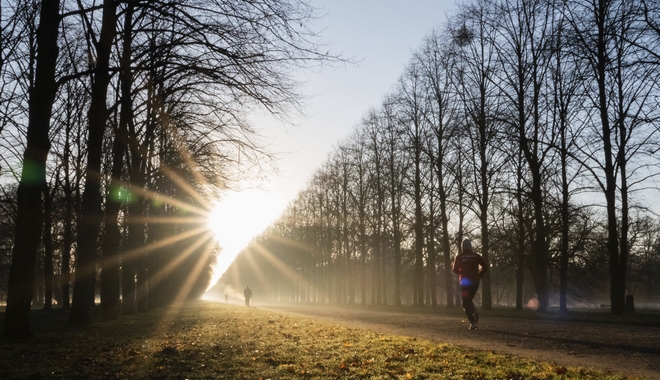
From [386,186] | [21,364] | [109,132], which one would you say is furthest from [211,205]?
[21,364]

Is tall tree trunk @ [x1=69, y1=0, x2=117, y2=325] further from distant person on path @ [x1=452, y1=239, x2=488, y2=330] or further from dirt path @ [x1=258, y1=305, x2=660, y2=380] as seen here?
distant person on path @ [x1=452, y1=239, x2=488, y2=330]

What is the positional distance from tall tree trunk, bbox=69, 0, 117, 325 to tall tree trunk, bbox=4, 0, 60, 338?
11.1 feet

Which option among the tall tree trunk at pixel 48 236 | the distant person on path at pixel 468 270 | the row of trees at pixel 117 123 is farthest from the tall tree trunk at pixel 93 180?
the tall tree trunk at pixel 48 236

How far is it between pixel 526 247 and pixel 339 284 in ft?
100

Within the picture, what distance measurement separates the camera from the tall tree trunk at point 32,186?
10.0m

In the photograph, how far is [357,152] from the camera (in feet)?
148

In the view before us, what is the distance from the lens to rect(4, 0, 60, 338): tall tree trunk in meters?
Result: 10.0

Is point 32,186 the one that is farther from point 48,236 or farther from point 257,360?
point 48,236

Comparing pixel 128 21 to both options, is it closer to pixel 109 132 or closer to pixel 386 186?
pixel 109 132

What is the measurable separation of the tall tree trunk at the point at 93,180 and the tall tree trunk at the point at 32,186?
3.38 m

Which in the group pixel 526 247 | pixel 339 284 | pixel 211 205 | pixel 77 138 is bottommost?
pixel 339 284

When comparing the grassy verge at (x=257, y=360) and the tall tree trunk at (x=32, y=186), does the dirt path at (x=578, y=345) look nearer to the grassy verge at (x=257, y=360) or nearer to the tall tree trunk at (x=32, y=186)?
the grassy verge at (x=257, y=360)

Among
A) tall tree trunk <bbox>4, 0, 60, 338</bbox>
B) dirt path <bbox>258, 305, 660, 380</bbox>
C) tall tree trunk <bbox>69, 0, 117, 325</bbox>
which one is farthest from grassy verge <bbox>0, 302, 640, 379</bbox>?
tall tree trunk <bbox>69, 0, 117, 325</bbox>

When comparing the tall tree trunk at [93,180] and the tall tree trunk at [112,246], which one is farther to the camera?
the tall tree trunk at [112,246]
